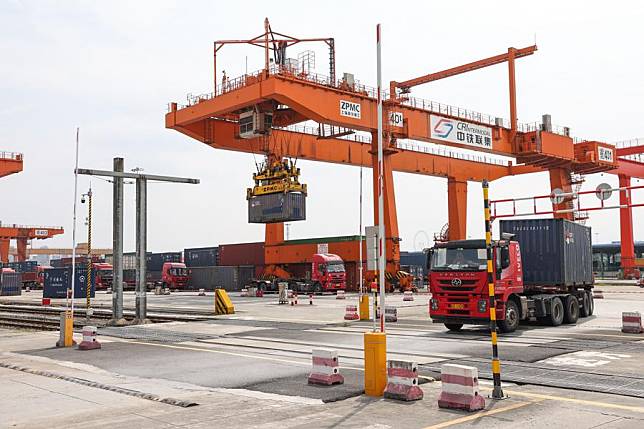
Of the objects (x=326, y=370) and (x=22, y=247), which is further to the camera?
(x=22, y=247)

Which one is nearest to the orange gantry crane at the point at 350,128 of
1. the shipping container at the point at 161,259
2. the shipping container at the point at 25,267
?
the shipping container at the point at 161,259

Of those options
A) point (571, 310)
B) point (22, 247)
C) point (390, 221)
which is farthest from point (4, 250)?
point (571, 310)

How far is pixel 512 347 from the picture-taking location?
1542cm

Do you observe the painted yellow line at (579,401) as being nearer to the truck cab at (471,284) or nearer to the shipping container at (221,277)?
the truck cab at (471,284)

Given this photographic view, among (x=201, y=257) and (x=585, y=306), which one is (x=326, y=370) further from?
(x=201, y=257)

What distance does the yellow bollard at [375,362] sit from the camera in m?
9.42

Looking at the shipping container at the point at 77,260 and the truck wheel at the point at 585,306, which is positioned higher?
the shipping container at the point at 77,260

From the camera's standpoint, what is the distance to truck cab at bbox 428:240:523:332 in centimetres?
1775

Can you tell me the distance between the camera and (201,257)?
7144cm

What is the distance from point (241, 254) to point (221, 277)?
353 centimetres

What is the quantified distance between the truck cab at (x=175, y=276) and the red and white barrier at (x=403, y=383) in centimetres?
6021

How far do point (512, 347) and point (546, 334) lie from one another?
346cm

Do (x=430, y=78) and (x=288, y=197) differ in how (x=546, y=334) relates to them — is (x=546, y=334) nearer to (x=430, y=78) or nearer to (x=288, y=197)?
(x=288, y=197)

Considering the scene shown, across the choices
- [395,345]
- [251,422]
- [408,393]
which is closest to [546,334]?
[395,345]
